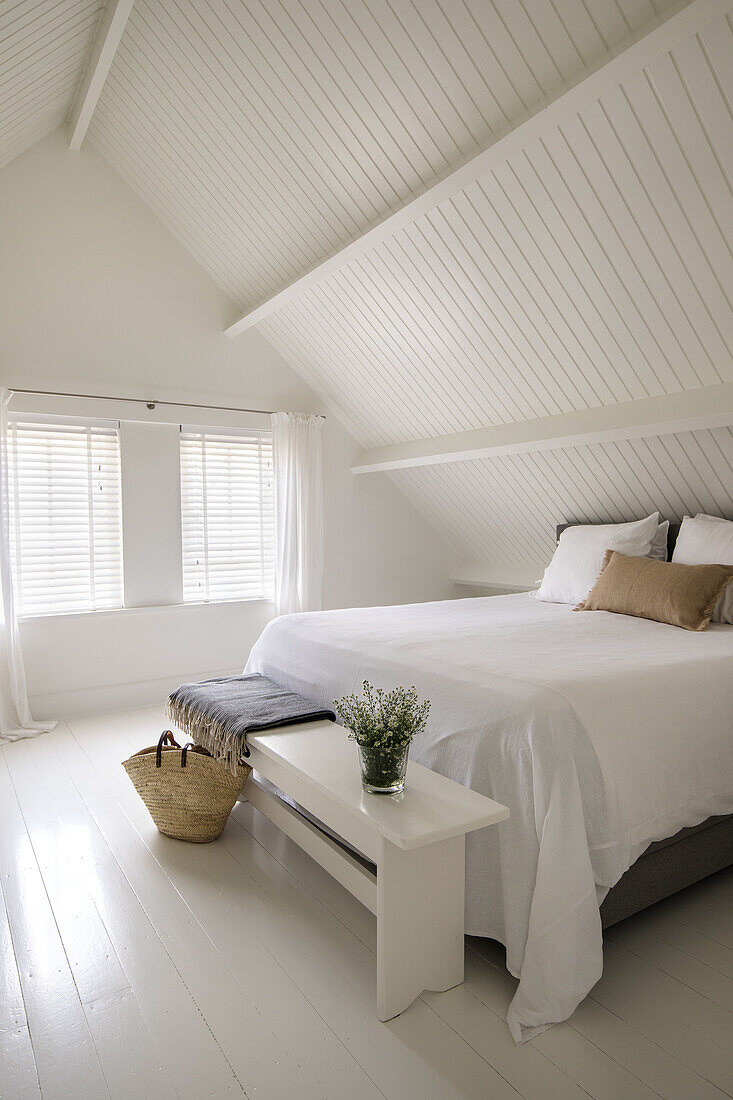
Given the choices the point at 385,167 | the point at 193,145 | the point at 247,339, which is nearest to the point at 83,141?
the point at 193,145

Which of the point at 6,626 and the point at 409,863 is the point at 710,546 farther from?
the point at 6,626

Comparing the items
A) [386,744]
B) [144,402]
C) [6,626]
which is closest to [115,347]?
[144,402]

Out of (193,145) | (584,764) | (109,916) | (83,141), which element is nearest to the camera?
(584,764)

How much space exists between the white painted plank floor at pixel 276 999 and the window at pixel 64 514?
1880 millimetres

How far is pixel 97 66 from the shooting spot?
3.23 meters

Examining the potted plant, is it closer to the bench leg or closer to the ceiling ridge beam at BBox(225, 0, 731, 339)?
the bench leg

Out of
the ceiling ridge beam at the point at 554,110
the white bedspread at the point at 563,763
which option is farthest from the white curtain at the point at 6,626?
the white bedspread at the point at 563,763

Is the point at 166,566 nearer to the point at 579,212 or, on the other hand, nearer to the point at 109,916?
the point at 109,916

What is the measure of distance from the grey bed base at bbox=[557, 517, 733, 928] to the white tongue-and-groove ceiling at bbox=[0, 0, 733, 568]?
185 cm

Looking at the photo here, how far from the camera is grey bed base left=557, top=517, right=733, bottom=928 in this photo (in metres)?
1.93

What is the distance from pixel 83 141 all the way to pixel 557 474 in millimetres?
3363

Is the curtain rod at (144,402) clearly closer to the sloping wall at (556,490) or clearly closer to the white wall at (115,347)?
the white wall at (115,347)

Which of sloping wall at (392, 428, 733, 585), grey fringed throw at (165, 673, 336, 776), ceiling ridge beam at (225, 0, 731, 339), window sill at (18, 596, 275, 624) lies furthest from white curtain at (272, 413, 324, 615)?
grey fringed throw at (165, 673, 336, 776)

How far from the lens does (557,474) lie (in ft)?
13.7
